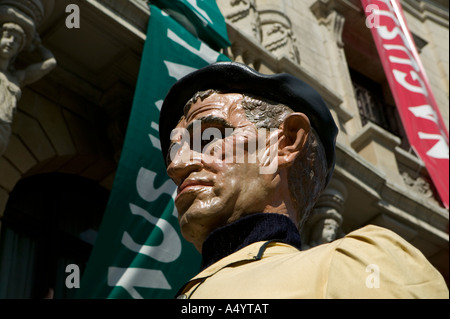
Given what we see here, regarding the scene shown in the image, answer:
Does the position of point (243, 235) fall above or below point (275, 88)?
below

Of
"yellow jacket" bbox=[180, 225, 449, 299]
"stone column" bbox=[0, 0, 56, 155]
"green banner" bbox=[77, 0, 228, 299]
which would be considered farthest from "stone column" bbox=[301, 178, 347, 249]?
"yellow jacket" bbox=[180, 225, 449, 299]

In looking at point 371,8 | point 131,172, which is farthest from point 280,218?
point 371,8

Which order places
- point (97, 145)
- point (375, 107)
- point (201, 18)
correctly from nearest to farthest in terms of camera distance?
point (201, 18) < point (97, 145) < point (375, 107)

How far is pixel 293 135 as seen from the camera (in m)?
3.03

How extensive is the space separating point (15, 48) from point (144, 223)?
1.71 metres

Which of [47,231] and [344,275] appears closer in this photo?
[344,275]

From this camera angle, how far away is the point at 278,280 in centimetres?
215

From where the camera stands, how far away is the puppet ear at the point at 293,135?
2.98 metres

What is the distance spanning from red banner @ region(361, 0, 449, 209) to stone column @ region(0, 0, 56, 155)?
365cm

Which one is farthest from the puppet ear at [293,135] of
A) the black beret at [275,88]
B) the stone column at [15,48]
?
the stone column at [15,48]

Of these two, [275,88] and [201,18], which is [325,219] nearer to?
[201,18]

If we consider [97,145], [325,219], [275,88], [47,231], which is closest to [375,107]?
[325,219]
